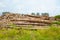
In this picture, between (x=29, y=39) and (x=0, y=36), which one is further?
(x=0, y=36)

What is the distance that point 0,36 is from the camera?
639 cm

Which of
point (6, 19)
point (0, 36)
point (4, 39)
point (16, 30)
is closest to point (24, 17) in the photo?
point (6, 19)

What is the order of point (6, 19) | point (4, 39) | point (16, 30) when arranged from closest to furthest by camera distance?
point (4, 39), point (16, 30), point (6, 19)

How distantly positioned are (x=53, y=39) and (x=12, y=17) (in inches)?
132

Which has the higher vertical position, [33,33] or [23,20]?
[23,20]

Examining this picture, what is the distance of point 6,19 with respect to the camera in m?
8.74

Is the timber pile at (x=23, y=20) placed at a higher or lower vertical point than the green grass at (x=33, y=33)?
higher

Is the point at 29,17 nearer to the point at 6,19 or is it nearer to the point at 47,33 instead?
the point at 6,19

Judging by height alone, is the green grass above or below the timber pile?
below

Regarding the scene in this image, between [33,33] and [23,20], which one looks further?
[23,20]

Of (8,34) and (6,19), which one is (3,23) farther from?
(8,34)

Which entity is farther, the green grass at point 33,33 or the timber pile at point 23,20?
the timber pile at point 23,20

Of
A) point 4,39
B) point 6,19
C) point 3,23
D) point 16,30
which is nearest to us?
point 4,39

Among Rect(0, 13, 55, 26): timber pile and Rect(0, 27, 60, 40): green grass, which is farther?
Rect(0, 13, 55, 26): timber pile
